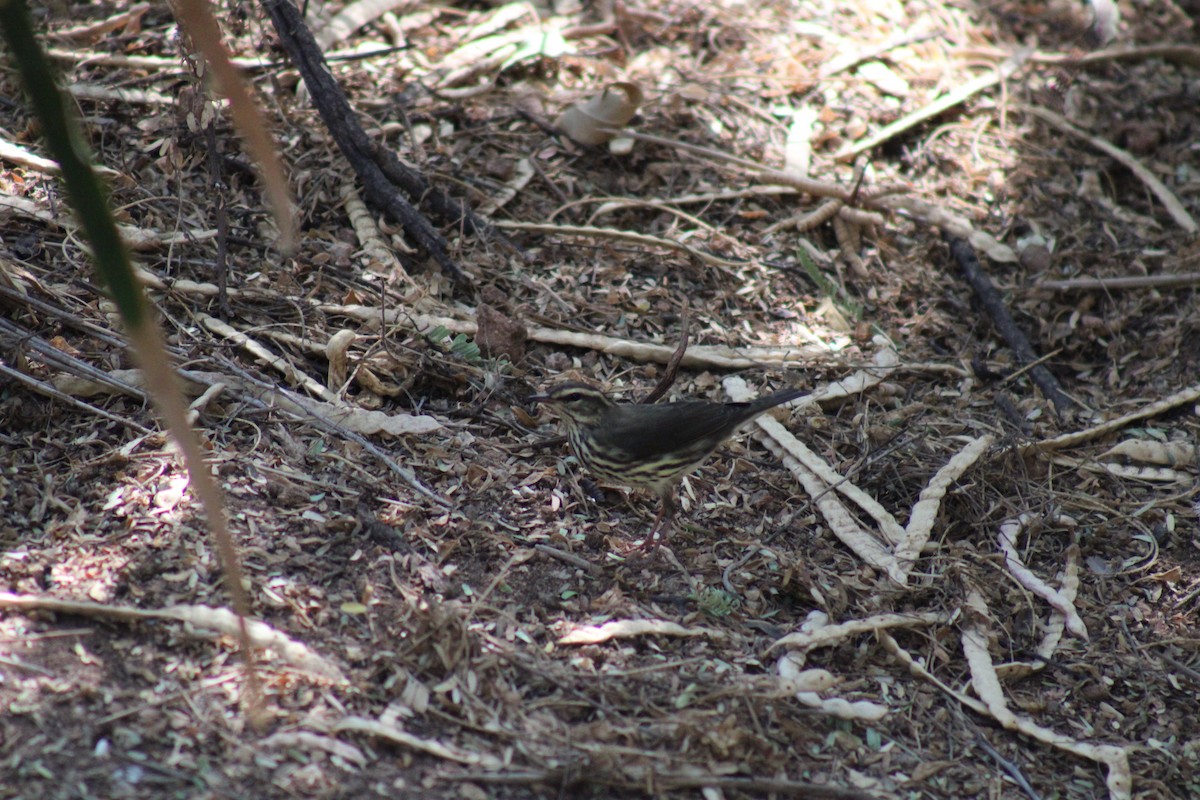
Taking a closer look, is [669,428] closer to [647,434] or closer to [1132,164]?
[647,434]

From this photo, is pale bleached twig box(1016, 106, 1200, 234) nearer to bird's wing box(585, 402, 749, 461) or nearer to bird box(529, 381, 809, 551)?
bird box(529, 381, 809, 551)

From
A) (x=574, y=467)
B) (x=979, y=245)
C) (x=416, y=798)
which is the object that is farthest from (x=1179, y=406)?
(x=416, y=798)

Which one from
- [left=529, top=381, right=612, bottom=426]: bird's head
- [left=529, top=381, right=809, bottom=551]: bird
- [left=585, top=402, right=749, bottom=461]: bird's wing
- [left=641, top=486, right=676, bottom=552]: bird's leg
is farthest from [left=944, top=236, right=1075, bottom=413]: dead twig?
[left=529, top=381, right=612, bottom=426]: bird's head

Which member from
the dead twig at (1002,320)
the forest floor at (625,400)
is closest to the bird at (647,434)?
the forest floor at (625,400)

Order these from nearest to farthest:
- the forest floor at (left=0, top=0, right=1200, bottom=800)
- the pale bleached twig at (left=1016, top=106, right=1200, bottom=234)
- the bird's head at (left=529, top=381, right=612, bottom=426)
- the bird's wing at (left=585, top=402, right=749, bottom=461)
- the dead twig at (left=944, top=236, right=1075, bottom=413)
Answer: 1. the forest floor at (left=0, top=0, right=1200, bottom=800)
2. the bird's wing at (left=585, top=402, right=749, bottom=461)
3. the bird's head at (left=529, top=381, right=612, bottom=426)
4. the dead twig at (left=944, top=236, right=1075, bottom=413)
5. the pale bleached twig at (left=1016, top=106, right=1200, bottom=234)

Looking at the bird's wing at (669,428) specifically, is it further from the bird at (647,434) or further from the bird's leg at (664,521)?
the bird's leg at (664,521)

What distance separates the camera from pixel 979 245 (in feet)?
22.8

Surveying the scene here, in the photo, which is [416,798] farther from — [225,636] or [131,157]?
[131,157]

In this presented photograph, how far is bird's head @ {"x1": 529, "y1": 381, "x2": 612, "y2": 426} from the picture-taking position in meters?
4.82

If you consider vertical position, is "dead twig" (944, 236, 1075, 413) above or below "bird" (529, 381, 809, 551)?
below

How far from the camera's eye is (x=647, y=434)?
4.70 m

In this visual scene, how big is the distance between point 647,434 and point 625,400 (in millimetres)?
853

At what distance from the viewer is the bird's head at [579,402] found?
4820 millimetres

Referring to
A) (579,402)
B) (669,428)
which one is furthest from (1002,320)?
(579,402)
